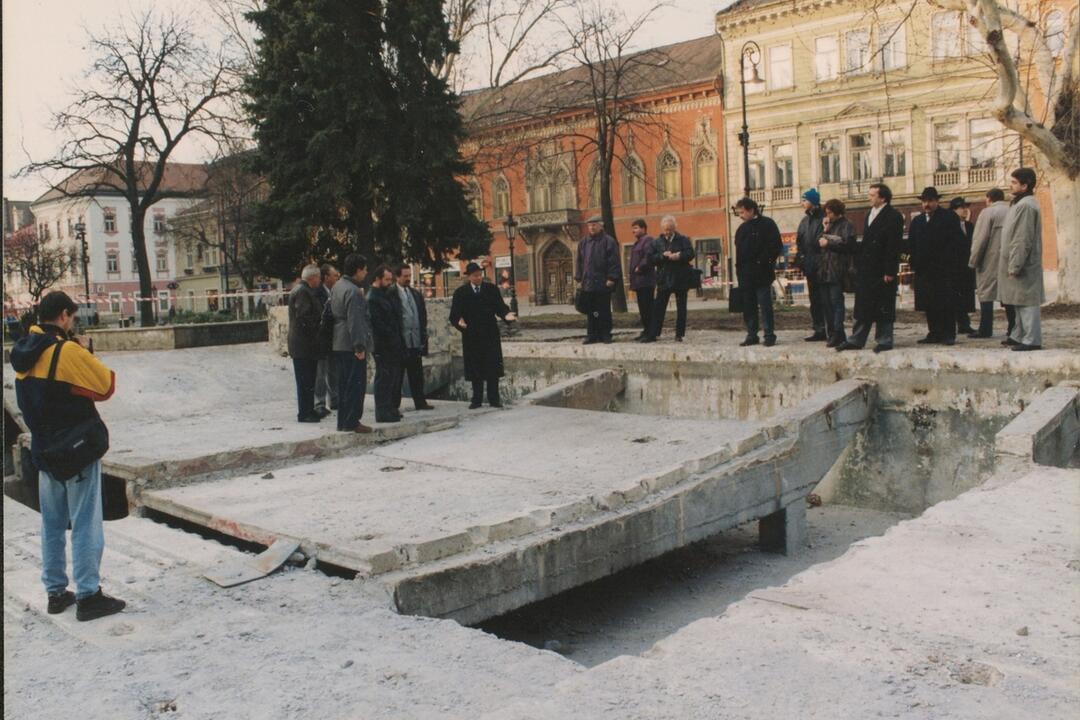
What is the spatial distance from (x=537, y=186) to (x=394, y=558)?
152 ft

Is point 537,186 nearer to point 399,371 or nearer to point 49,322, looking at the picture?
point 399,371

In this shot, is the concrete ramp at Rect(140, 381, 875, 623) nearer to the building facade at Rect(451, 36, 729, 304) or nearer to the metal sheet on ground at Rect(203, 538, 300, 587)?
the metal sheet on ground at Rect(203, 538, 300, 587)

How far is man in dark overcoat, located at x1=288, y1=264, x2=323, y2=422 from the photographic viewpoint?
34.4 ft

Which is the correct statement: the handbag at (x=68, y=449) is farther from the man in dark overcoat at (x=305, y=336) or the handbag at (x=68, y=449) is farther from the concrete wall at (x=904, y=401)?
the concrete wall at (x=904, y=401)

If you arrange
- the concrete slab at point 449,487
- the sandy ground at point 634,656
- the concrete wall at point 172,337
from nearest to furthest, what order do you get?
the sandy ground at point 634,656, the concrete slab at point 449,487, the concrete wall at point 172,337

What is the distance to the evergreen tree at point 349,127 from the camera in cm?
2095

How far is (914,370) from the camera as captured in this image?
9859mm

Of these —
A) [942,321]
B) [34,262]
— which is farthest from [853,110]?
[34,262]

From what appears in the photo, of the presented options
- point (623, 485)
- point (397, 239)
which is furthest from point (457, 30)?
point (623, 485)

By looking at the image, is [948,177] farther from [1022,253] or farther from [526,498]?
[526,498]

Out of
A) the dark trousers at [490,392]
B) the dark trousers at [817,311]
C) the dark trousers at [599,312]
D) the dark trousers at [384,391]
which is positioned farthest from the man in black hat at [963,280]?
the dark trousers at [384,391]

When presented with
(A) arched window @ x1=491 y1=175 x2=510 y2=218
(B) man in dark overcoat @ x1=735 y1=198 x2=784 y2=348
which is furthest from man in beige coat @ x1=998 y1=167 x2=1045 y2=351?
(A) arched window @ x1=491 y1=175 x2=510 y2=218

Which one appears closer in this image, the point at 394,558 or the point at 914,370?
the point at 394,558

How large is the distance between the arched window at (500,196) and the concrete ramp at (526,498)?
140 ft
